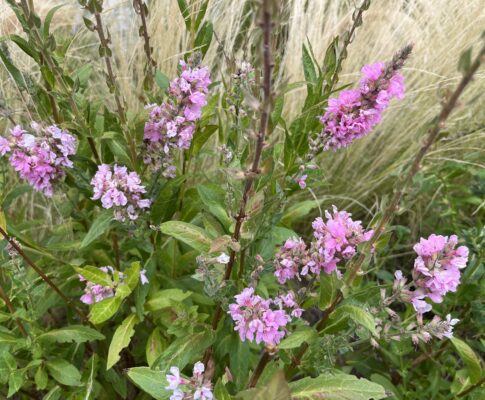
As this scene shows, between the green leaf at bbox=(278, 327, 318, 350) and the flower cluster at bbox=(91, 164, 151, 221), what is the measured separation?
501mm

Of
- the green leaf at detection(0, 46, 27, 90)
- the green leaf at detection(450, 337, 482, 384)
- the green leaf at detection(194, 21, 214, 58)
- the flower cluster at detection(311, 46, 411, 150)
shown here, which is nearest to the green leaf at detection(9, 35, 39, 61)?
the green leaf at detection(0, 46, 27, 90)

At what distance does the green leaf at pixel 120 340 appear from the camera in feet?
4.14

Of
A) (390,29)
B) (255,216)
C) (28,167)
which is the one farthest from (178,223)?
(390,29)

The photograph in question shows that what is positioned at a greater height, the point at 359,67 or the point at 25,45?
the point at 25,45

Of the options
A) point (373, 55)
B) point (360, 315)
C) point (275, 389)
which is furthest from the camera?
point (373, 55)

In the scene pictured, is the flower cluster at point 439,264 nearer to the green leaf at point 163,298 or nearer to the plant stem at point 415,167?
the plant stem at point 415,167

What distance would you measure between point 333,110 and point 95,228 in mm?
672

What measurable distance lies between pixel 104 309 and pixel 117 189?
29 cm

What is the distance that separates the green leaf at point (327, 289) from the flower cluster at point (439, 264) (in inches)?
6.5

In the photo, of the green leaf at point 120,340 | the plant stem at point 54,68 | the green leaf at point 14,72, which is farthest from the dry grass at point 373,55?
the green leaf at point 120,340

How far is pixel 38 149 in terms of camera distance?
48.3 inches

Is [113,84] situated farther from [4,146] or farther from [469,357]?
[469,357]

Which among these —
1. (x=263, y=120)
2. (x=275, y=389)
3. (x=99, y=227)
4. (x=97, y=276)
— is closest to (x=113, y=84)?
(x=99, y=227)

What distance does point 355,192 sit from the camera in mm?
2346
